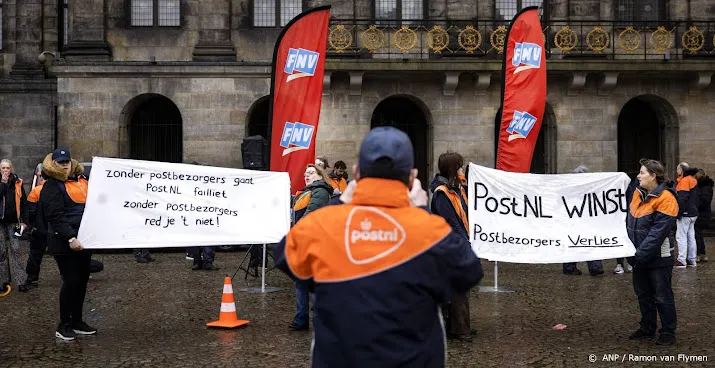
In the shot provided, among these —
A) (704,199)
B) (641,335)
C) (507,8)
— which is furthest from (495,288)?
(507,8)

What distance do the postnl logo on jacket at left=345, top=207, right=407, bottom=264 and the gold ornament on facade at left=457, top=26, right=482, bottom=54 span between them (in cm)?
1999

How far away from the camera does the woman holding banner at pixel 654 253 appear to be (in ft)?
27.1

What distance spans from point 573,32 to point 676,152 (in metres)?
4.52

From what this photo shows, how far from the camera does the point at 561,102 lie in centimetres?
2369

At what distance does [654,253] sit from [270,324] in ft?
13.7

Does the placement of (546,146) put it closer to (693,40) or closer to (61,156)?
(693,40)

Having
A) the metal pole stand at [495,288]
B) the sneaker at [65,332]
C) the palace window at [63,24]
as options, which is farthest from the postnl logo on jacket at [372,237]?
the palace window at [63,24]

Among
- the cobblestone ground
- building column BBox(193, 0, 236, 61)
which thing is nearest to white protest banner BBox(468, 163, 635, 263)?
the cobblestone ground

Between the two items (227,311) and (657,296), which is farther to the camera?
(227,311)

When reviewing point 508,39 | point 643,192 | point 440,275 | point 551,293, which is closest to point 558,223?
point 551,293

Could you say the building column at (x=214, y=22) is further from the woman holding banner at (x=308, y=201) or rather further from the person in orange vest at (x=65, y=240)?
the person in orange vest at (x=65, y=240)

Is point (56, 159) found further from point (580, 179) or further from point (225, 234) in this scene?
point (580, 179)

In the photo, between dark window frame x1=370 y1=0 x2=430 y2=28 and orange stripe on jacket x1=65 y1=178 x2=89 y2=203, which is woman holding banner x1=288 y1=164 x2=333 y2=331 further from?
dark window frame x1=370 y1=0 x2=430 y2=28

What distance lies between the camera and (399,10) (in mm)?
23922
